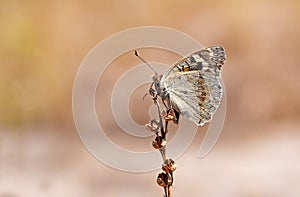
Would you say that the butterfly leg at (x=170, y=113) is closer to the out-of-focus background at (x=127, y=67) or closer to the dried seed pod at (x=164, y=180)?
the dried seed pod at (x=164, y=180)

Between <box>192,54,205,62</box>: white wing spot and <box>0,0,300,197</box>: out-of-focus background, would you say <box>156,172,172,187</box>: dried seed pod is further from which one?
<box>0,0,300,197</box>: out-of-focus background

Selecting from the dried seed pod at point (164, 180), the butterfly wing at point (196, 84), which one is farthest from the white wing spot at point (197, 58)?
the dried seed pod at point (164, 180)

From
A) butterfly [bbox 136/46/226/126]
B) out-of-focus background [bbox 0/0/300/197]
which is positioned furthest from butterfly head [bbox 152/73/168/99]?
out-of-focus background [bbox 0/0/300/197]

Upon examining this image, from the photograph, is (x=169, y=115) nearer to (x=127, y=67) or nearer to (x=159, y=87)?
(x=159, y=87)

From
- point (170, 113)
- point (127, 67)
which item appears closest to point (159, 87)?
point (170, 113)

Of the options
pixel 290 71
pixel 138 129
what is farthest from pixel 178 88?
pixel 290 71

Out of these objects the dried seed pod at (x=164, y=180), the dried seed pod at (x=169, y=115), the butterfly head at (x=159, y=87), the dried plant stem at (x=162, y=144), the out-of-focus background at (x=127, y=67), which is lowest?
the dried seed pod at (x=164, y=180)
